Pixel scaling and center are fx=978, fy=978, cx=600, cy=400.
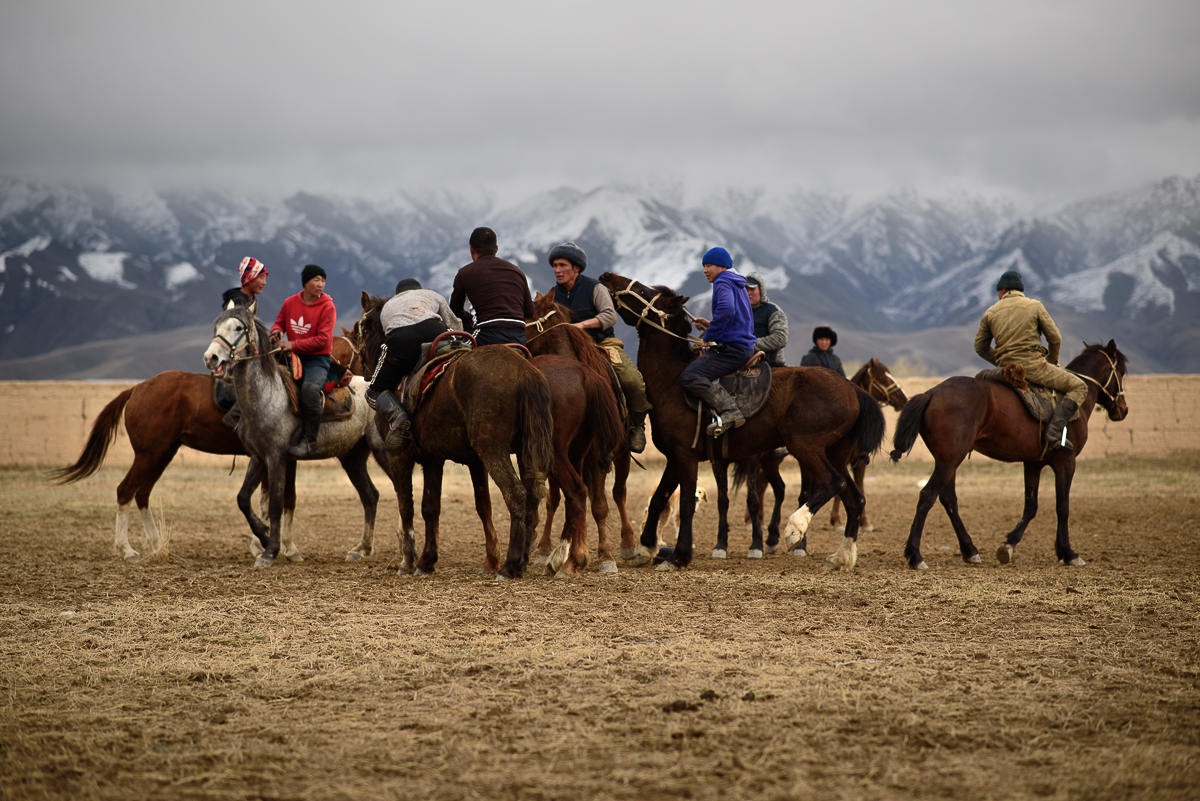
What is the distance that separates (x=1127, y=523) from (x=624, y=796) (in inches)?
444

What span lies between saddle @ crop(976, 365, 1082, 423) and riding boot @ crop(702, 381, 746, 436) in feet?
8.20

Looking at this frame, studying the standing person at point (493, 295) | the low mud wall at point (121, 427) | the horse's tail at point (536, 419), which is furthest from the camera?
the low mud wall at point (121, 427)

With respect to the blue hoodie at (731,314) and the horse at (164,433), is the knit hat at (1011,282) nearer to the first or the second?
the blue hoodie at (731,314)

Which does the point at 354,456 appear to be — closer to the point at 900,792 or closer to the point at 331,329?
the point at 331,329

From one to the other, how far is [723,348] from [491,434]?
239cm

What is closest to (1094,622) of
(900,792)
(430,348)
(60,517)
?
(900,792)

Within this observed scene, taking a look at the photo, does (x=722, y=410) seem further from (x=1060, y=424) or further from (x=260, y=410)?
(x=260, y=410)

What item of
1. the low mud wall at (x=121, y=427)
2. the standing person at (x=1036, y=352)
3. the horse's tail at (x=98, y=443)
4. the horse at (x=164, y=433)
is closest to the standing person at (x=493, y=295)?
the horse at (x=164, y=433)

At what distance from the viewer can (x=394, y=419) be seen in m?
7.96

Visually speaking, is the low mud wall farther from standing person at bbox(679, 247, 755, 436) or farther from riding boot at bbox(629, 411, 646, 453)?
standing person at bbox(679, 247, 755, 436)

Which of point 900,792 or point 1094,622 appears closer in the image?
point 900,792

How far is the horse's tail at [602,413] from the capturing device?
310 inches

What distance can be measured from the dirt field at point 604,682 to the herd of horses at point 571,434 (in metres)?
0.58

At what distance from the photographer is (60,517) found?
13.6m
